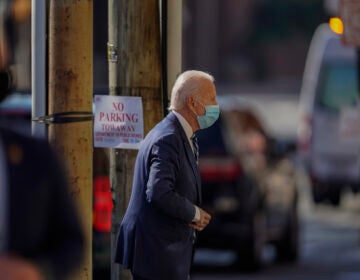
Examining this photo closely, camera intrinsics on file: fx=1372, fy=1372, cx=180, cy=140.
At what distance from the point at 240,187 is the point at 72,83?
22.0 ft

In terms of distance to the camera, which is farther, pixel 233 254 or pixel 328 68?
pixel 328 68

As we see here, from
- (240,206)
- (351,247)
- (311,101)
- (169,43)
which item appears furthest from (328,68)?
(169,43)

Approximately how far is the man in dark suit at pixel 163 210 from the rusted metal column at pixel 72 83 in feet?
1.11

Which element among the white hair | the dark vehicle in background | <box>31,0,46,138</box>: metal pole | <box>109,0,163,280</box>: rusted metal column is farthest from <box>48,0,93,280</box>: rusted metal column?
the dark vehicle in background

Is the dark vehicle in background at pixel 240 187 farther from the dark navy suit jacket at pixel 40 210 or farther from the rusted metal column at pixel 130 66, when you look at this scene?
the dark navy suit jacket at pixel 40 210

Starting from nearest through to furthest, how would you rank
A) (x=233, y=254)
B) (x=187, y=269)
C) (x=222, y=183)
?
1. (x=187, y=269)
2. (x=222, y=183)
3. (x=233, y=254)

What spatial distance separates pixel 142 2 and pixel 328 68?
45.8ft

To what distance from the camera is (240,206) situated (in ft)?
43.2

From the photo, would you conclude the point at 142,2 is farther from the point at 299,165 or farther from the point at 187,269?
the point at 299,165

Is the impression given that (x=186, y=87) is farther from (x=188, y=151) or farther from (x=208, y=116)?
(x=188, y=151)

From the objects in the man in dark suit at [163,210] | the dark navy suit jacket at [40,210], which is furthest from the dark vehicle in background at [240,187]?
the dark navy suit jacket at [40,210]

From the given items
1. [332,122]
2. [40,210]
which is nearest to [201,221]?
[40,210]

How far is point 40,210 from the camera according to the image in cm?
344

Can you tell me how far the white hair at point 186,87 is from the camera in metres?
6.59
